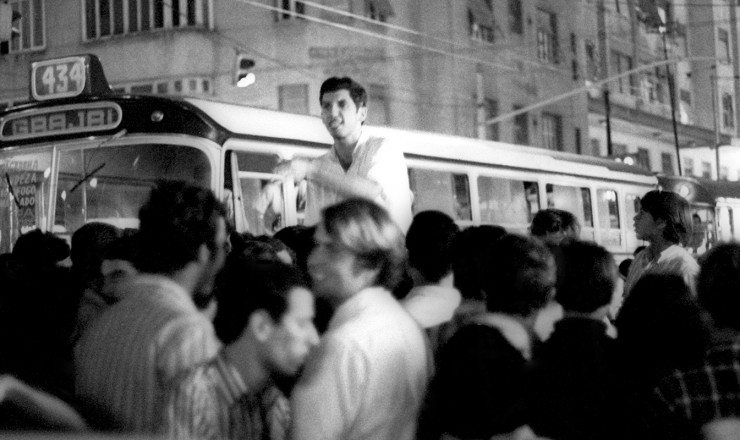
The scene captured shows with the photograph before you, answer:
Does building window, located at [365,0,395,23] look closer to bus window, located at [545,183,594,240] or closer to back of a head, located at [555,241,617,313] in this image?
bus window, located at [545,183,594,240]

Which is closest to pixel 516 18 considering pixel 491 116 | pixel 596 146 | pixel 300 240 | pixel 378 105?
pixel 491 116

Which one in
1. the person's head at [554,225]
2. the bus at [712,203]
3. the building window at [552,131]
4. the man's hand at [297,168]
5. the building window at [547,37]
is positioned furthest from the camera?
the building window at [552,131]

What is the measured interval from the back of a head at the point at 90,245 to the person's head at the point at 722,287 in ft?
10.4

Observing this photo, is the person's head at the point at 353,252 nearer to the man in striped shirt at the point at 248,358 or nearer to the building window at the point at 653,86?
the man in striped shirt at the point at 248,358

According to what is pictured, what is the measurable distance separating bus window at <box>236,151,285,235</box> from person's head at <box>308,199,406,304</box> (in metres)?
6.25

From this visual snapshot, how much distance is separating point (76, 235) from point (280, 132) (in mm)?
5010

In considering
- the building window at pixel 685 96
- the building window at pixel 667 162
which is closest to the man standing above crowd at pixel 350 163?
the building window at pixel 667 162

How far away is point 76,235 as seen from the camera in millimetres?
5852

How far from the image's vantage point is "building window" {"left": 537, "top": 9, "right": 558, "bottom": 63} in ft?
117

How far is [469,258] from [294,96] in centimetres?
2363

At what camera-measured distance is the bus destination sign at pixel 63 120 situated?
9898 mm

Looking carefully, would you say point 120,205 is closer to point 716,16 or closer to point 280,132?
point 280,132

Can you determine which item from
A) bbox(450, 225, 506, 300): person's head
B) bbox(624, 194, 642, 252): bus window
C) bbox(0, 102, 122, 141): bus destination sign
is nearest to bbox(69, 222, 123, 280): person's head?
bbox(450, 225, 506, 300): person's head

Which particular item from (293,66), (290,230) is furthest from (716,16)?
(290,230)
